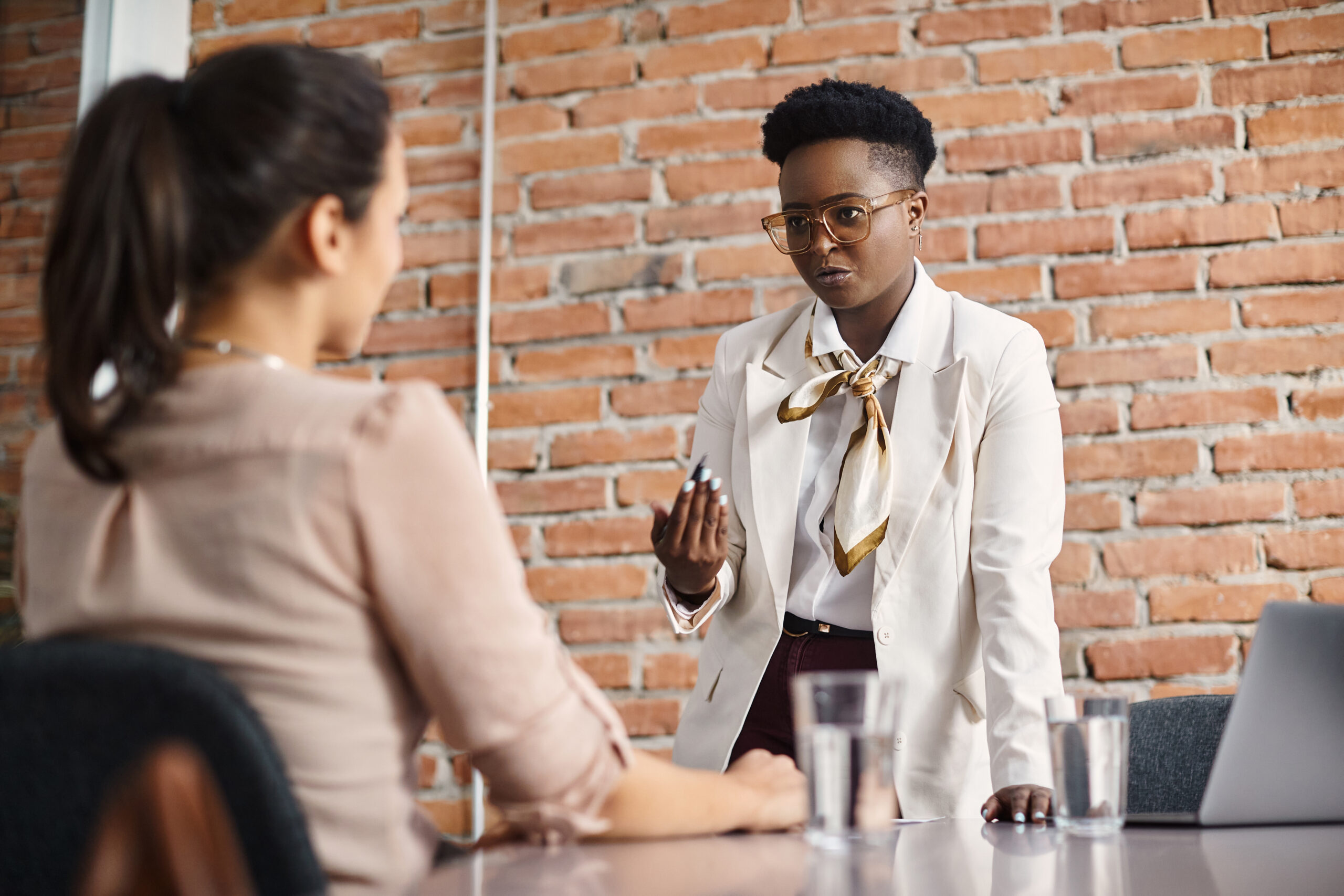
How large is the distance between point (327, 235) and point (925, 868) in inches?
22.9

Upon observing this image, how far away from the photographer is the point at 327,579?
67 cm

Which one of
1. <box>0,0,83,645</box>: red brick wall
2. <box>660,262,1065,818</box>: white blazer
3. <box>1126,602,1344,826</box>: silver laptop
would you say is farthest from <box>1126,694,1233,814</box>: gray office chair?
<box>0,0,83,645</box>: red brick wall

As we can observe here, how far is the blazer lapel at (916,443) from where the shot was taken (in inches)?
68.3

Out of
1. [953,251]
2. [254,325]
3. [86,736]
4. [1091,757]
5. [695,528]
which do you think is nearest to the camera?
[86,736]

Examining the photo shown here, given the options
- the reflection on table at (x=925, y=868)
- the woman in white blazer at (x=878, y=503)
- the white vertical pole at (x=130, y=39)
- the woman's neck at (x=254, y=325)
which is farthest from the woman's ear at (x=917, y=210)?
the white vertical pole at (x=130, y=39)

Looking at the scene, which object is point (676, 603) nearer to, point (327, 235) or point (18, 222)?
point (327, 235)

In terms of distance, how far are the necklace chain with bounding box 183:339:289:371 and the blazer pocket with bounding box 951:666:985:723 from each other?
1209mm

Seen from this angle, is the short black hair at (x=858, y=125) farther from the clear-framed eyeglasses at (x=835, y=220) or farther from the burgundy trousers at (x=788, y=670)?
the burgundy trousers at (x=788, y=670)

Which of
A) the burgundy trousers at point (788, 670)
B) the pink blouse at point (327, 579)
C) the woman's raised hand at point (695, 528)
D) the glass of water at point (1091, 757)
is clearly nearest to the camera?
the pink blouse at point (327, 579)

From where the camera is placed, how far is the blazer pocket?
5.52ft

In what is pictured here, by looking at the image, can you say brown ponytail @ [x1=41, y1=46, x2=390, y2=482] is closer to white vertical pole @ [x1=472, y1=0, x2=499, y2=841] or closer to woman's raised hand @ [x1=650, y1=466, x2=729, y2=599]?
woman's raised hand @ [x1=650, y1=466, x2=729, y2=599]

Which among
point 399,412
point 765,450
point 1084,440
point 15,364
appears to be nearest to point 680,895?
point 399,412

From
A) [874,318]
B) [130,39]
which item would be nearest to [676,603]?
[874,318]

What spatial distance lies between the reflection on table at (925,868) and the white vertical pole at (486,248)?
1.82m
